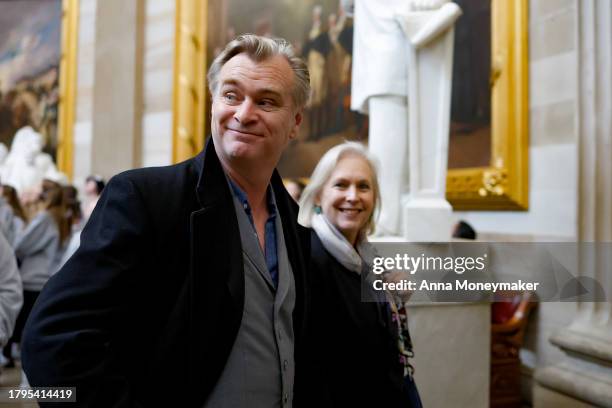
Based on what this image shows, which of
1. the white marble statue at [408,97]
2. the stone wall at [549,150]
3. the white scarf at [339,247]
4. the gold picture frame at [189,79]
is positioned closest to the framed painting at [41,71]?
the gold picture frame at [189,79]

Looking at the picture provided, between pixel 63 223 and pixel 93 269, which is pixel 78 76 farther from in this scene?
pixel 93 269

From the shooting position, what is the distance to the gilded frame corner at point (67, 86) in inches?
416

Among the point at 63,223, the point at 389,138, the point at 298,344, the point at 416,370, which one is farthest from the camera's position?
the point at 63,223

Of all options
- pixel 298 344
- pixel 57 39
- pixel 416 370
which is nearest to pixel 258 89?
pixel 298 344

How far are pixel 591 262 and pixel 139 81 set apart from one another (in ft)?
27.3

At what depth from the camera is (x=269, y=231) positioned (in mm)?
1522

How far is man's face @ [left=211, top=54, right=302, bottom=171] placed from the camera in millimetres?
1351

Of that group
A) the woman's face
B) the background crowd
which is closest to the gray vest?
the woman's face

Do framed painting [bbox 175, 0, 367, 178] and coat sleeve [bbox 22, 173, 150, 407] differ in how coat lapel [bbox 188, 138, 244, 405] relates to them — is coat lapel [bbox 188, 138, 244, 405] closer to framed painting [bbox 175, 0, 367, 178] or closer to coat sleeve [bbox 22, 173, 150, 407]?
coat sleeve [bbox 22, 173, 150, 407]

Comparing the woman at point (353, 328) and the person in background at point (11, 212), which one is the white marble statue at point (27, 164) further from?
the woman at point (353, 328)

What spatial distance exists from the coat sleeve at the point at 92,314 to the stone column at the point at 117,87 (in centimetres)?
814

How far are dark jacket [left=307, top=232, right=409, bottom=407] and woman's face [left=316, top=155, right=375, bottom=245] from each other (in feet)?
0.81

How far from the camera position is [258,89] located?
1.36 meters

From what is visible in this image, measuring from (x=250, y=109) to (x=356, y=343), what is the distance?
3.26 feet
